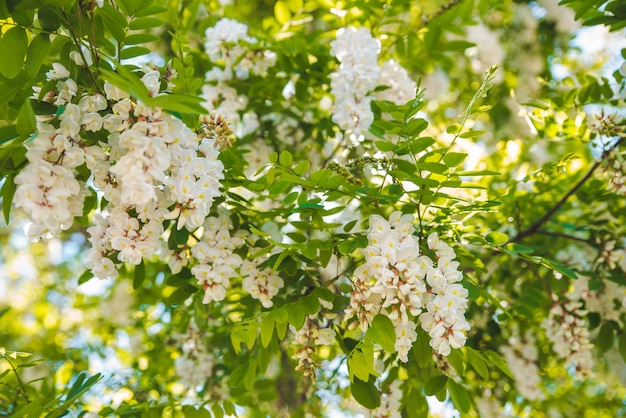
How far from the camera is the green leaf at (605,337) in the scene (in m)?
1.95

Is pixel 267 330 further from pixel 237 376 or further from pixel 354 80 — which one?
pixel 354 80

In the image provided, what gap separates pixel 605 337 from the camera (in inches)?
76.9

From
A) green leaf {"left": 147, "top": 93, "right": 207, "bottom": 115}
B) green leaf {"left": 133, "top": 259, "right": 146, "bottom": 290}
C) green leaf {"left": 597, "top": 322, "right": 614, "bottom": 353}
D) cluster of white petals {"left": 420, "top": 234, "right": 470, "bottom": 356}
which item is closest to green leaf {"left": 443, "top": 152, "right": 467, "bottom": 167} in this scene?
cluster of white petals {"left": 420, "top": 234, "right": 470, "bottom": 356}

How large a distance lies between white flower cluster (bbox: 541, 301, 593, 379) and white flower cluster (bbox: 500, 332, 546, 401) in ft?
0.97

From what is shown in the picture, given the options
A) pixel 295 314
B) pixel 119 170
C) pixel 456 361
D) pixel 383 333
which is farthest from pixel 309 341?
pixel 119 170

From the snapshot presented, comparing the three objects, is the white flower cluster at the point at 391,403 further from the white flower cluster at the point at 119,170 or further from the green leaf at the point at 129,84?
the green leaf at the point at 129,84

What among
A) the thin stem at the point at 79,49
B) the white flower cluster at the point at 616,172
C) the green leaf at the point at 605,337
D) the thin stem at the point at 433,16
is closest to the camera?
the thin stem at the point at 79,49

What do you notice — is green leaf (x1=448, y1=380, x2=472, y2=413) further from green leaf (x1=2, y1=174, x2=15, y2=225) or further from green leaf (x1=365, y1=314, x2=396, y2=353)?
green leaf (x1=2, y1=174, x2=15, y2=225)

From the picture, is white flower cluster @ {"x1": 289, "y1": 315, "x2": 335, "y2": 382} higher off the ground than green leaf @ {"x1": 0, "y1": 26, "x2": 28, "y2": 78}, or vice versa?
green leaf @ {"x1": 0, "y1": 26, "x2": 28, "y2": 78}

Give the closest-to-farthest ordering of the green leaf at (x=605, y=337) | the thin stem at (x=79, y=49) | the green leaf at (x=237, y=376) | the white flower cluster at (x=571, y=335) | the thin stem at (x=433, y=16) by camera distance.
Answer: the thin stem at (x=79, y=49) < the green leaf at (x=237, y=376) < the white flower cluster at (x=571, y=335) < the green leaf at (x=605, y=337) < the thin stem at (x=433, y=16)

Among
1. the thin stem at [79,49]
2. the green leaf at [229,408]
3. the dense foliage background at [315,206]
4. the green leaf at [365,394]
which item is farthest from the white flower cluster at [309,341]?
the thin stem at [79,49]

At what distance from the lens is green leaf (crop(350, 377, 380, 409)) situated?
1.35m

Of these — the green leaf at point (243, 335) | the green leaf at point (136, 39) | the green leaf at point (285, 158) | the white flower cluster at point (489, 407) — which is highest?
the green leaf at point (136, 39)

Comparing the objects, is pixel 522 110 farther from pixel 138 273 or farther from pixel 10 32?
pixel 10 32
